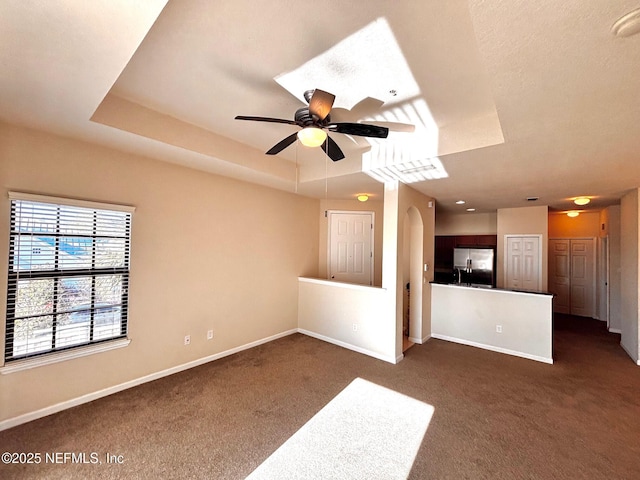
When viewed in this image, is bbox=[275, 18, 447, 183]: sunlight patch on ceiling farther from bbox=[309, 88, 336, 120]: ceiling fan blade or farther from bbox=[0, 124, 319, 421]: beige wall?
bbox=[0, 124, 319, 421]: beige wall

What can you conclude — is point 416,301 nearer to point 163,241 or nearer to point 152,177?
point 163,241

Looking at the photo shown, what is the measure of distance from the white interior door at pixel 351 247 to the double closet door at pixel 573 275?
4.63m

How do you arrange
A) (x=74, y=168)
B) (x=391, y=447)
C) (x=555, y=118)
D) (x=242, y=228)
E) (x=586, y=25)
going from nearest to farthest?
1. (x=586, y=25)
2. (x=555, y=118)
3. (x=391, y=447)
4. (x=74, y=168)
5. (x=242, y=228)

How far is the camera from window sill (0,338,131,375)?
2213 millimetres

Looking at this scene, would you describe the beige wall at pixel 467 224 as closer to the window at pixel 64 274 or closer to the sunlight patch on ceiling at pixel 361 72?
the sunlight patch on ceiling at pixel 361 72

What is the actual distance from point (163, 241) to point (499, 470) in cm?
366

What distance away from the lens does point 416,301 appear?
4.48 meters

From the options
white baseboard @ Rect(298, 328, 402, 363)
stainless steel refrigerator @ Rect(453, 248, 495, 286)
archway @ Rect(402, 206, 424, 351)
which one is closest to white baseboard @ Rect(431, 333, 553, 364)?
archway @ Rect(402, 206, 424, 351)

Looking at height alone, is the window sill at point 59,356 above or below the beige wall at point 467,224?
below

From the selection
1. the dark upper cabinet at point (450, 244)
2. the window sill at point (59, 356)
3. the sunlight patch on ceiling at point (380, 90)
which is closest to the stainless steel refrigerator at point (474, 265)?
the dark upper cabinet at point (450, 244)

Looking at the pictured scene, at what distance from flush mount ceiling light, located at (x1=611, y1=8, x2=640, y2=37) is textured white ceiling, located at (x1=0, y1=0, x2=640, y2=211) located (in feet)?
0.09

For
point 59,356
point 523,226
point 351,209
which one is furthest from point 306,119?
point 523,226

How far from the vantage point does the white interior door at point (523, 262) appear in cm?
528

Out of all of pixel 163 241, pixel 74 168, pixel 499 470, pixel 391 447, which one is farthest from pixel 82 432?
pixel 499 470
